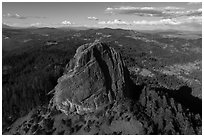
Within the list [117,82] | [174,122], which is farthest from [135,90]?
[174,122]

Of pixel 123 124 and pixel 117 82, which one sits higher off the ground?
pixel 117 82

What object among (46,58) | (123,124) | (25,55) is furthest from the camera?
(46,58)

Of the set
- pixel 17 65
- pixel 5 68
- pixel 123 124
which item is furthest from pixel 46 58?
pixel 123 124

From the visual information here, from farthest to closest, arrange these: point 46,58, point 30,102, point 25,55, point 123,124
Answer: point 46,58 → point 25,55 → point 30,102 → point 123,124

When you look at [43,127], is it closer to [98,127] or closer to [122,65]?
[98,127]

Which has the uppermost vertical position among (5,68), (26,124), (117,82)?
(5,68)

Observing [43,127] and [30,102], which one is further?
[30,102]

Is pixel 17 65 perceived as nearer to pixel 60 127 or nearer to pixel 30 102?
pixel 30 102
